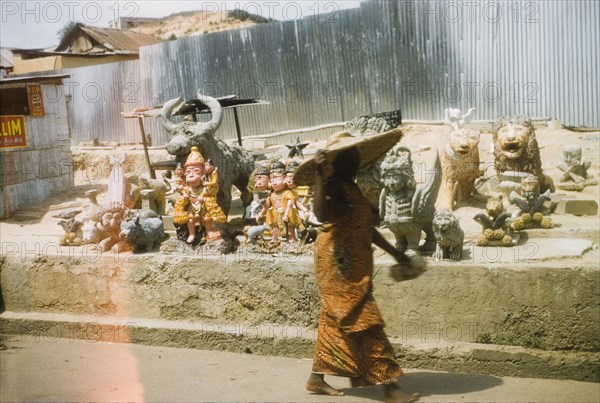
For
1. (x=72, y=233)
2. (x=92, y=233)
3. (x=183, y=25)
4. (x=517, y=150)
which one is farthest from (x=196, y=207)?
(x=183, y=25)

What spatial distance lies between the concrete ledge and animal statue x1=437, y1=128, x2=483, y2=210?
2.87 meters

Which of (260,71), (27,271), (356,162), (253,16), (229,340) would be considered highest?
(253,16)

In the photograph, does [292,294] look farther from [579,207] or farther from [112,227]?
[579,207]

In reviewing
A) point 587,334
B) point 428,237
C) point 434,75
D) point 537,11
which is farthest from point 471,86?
point 587,334

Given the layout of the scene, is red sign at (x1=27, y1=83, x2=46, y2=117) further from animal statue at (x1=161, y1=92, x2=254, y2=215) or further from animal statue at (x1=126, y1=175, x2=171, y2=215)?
animal statue at (x1=161, y1=92, x2=254, y2=215)

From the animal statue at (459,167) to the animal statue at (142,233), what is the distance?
3263mm

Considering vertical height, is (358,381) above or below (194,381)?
above

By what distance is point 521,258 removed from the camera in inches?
224

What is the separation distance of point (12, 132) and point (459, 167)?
906 cm

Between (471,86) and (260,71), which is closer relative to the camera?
(471,86)

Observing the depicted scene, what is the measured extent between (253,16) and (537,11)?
15.1 m

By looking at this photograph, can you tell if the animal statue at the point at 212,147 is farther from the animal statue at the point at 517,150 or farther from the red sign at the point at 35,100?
the red sign at the point at 35,100

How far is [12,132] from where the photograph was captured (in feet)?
43.8

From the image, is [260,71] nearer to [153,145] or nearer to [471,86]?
[153,145]
